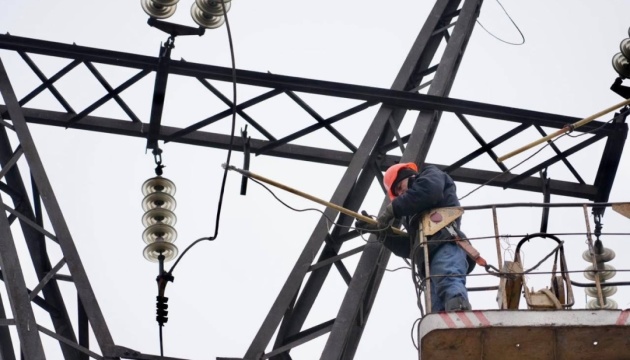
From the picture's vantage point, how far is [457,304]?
14.8 meters

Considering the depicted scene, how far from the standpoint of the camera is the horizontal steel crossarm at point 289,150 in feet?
58.9

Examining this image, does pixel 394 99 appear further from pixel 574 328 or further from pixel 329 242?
pixel 574 328

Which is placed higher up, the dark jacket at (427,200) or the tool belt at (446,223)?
the dark jacket at (427,200)

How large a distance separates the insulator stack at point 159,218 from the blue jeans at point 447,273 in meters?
3.15

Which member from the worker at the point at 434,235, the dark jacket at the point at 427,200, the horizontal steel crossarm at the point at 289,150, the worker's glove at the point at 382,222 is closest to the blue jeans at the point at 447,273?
the worker at the point at 434,235

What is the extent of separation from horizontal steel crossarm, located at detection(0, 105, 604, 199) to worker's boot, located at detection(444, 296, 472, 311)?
3429 millimetres

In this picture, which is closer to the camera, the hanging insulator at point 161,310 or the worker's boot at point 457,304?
the worker's boot at point 457,304

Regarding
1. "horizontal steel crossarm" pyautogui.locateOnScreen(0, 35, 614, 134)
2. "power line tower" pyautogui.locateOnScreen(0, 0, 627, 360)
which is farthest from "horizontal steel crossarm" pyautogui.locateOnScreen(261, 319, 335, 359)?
"horizontal steel crossarm" pyautogui.locateOnScreen(0, 35, 614, 134)

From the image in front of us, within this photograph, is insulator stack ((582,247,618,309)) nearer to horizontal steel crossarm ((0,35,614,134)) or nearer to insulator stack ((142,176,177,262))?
horizontal steel crossarm ((0,35,614,134))

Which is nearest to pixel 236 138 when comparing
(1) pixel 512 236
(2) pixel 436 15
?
(2) pixel 436 15

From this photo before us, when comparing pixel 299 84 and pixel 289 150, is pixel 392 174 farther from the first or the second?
pixel 289 150

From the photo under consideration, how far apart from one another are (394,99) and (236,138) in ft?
6.36

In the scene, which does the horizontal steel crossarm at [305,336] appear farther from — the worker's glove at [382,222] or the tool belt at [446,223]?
the tool belt at [446,223]

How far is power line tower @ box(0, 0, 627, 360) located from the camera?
15.9 metres
